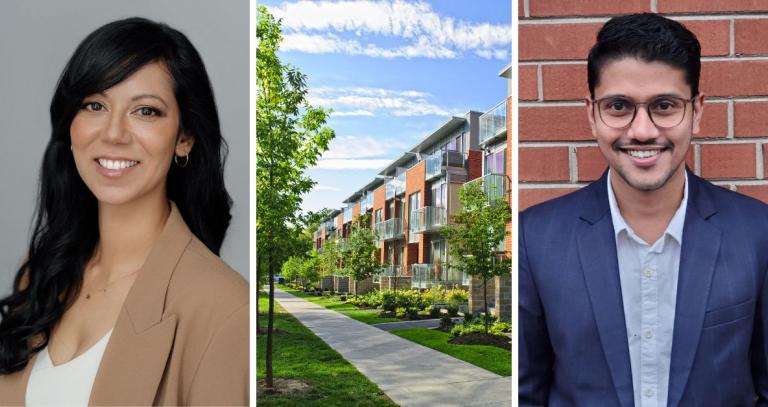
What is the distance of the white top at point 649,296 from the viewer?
161 cm

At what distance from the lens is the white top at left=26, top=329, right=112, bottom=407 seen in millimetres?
1704

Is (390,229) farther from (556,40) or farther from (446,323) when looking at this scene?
(556,40)

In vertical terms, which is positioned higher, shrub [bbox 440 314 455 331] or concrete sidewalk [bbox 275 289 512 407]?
shrub [bbox 440 314 455 331]

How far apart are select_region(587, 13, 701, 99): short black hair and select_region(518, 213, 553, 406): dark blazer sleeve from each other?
1.48 ft

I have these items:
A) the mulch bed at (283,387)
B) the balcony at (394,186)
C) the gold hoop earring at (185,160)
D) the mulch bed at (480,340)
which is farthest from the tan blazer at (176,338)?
the mulch bed at (283,387)

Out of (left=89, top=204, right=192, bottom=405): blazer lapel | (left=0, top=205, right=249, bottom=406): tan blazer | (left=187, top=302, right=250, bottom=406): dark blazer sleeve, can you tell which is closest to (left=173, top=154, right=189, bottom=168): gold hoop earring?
(left=0, top=205, right=249, bottom=406): tan blazer

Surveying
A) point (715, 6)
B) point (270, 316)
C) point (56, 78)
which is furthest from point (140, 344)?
point (715, 6)

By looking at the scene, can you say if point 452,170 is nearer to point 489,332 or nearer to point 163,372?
point 489,332

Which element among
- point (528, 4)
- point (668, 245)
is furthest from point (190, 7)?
point (668, 245)

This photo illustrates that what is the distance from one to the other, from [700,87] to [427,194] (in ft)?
3.62

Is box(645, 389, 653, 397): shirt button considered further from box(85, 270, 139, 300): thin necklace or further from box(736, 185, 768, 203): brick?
box(85, 270, 139, 300): thin necklace

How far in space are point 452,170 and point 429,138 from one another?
17cm

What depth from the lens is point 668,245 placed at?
1658mm

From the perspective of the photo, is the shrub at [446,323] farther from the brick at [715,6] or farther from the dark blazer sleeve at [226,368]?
the brick at [715,6]
